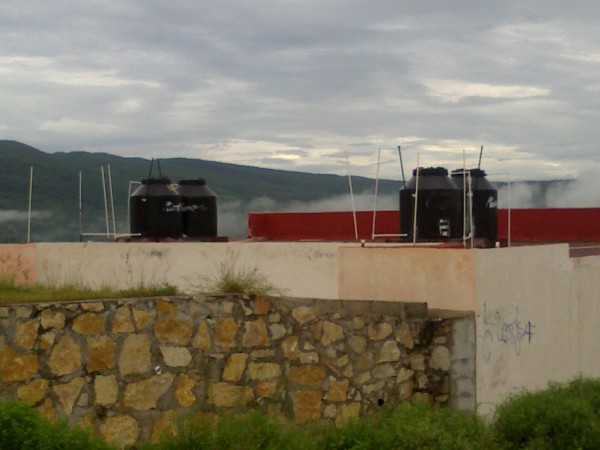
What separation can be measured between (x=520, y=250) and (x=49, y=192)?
308 feet

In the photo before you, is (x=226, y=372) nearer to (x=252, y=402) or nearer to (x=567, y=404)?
(x=252, y=402)

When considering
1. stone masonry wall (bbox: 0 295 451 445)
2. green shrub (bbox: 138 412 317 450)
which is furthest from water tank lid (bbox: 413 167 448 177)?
green shrub (bbox: 138 412 317 450)

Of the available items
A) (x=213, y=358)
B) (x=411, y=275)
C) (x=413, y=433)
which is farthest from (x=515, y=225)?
(x=413, y=433)

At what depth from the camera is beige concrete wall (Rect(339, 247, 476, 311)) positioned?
11.8m

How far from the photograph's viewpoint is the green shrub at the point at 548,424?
9.47 metres

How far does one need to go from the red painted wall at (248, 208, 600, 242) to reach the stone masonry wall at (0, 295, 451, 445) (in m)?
8.78

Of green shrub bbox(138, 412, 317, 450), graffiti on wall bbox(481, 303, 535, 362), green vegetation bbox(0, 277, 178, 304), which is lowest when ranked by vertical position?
green shrub bbox(138, 412, 317, 450)

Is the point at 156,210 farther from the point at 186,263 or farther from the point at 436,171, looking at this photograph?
the point at 436,171

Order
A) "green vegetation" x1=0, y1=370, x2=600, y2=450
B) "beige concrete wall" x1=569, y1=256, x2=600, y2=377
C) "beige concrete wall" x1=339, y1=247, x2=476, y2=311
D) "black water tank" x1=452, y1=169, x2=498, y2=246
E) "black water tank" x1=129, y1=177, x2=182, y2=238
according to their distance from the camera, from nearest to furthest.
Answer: "green vegetation" x1=0, y1=370, x2=600, y2=450 → "beige concrete wall" x1=339, y1=247, x2=476, y2=311 → "beige concrete wall" x1=569, y1=256, x2=600, y2=377 → "black water tank" x1=452, y1=169, x2=498, y2=246 → "black water tank" x1=129, y1=177, x2=182, y2=238

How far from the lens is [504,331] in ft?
40.6

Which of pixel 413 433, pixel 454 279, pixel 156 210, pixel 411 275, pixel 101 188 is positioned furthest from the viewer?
pixel 101 188

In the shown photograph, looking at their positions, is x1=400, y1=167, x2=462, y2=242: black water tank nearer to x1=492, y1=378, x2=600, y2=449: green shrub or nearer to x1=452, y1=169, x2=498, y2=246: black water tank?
x1=452, y1=169, x2=498, y2=246: black water tank

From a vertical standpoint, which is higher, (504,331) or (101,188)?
(101,188)

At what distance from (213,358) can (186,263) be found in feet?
20.9
